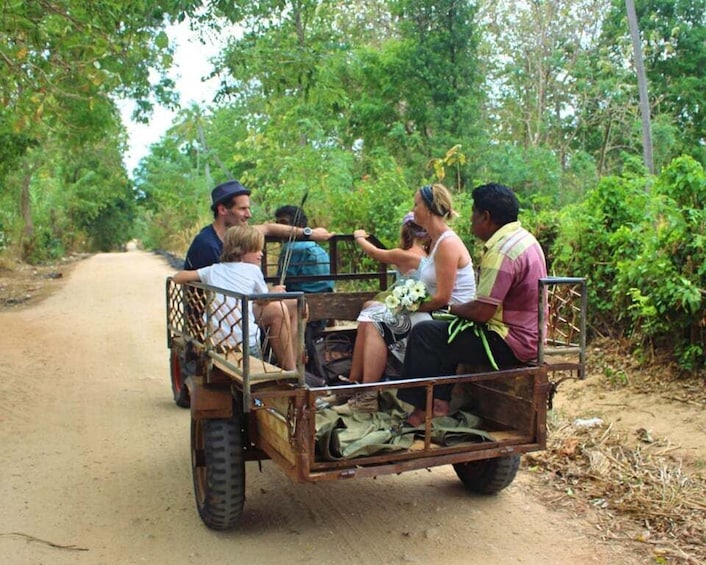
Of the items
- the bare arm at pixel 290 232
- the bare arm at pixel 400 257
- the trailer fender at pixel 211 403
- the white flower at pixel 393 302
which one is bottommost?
the trailer fender at pixel 211 403

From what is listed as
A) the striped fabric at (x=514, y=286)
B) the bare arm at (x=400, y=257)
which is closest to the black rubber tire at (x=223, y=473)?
the striped fabric at (x=514, y=286)

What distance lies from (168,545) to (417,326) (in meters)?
1.83

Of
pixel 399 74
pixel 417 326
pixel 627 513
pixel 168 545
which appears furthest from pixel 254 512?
pixel 399 74

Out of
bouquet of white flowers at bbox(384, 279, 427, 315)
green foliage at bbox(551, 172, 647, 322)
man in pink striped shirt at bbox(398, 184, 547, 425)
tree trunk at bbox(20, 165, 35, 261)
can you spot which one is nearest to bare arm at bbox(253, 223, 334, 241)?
bouquet of white flowers at bbox(384, 279, 427, 315)

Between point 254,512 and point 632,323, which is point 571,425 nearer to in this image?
point 632,323

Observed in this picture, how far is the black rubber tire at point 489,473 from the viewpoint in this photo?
15.3ft

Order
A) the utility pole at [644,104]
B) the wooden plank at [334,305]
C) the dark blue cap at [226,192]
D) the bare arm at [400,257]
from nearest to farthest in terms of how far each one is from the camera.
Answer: the bare arm at [400,257]
the dark blue cap at [226,192]
the wooden plank at [334,305]
the utility pole at [644,104]

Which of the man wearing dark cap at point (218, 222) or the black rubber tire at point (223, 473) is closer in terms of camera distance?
the black rubber tire at point (223, 473)

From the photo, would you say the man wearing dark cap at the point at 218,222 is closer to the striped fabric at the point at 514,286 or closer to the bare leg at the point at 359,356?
the bare leg at the point at 359,356

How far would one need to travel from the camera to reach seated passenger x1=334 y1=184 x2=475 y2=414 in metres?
4.55

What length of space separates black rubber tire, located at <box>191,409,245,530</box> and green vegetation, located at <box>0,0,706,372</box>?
12.6ft

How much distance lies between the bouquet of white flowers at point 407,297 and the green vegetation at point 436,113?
8.54ft

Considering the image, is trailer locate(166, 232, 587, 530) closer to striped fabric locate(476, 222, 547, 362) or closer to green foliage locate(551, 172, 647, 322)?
striped fabric locate(476, 222, 547, 362)

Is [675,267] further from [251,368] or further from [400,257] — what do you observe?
[251,368]
